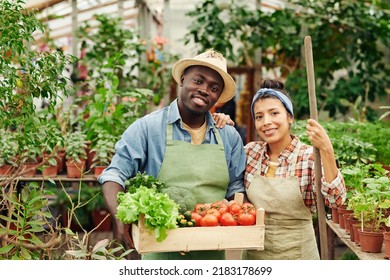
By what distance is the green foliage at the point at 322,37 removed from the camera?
787 centimetres

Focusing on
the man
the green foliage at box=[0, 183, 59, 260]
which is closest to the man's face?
the man

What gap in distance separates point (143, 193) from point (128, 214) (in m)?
0.12

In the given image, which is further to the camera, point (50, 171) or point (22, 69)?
point (50, 171)

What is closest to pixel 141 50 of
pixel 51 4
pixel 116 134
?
pixel 51 4

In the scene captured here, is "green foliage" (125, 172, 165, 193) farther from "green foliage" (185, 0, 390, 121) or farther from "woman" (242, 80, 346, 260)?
"green foliage" (185, 0, 390, 121)

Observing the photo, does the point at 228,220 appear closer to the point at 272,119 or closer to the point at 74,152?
the point at 272,119

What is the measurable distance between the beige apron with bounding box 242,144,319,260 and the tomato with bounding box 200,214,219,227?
57cm

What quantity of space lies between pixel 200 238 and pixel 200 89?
0.83 meters

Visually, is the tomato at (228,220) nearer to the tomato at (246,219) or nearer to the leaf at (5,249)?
the tomato at (246,219)

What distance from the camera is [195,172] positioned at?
298 centimetres

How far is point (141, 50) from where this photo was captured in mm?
7480

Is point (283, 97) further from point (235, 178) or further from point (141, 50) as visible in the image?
point (141, 50)

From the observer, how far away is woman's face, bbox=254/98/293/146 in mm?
3039

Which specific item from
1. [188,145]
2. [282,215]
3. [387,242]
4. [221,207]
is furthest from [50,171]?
[387,242]
